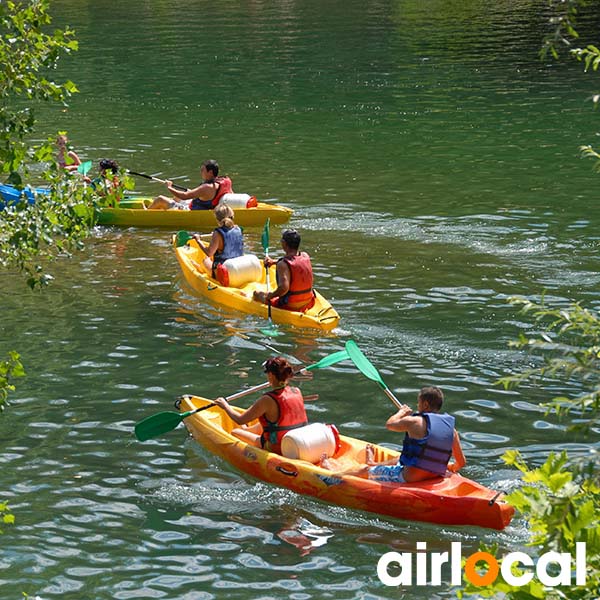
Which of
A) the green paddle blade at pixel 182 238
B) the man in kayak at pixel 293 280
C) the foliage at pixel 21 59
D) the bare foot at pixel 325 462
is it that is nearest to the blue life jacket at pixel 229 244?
the green paddle blade at pixel 182 238

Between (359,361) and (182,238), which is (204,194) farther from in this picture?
(359,361)

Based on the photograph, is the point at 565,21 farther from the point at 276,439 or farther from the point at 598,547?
the point at 276,439

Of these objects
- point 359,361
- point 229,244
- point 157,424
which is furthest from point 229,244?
point 157,424

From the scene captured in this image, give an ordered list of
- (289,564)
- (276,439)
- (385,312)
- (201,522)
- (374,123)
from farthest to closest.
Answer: (374,123), (385,312), (276,439), (201,522), (289,564)

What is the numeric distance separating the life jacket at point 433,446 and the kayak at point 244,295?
494 cm

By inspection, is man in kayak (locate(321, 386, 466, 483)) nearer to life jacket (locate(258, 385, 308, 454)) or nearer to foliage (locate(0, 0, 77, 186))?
life jacket (locate(258, 385, 308, 454))

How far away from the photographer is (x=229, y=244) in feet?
58.3

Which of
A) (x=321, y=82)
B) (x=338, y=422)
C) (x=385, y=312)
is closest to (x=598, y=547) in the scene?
(x=338, y=422)

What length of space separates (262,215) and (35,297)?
5311mm

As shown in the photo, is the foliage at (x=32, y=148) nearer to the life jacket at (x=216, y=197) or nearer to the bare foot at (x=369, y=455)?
the bare foot at (x=369, y=455)

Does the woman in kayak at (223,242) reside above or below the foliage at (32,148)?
below

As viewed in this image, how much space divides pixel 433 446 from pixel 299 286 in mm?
5629

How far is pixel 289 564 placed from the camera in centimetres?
1003

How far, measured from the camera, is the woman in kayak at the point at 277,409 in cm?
1191
